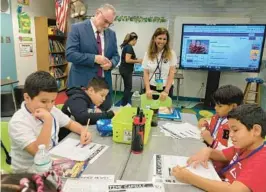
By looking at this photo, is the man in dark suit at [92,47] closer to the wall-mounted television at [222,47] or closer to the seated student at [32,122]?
the seated student at [32,122]

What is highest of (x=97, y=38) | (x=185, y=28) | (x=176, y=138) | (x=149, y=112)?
(x=185, y=28)

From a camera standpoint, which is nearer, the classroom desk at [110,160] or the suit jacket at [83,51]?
the classroom desk at [110,160]

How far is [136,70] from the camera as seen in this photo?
17.3 ft

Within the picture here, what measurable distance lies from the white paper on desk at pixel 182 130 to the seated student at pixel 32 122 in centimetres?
61

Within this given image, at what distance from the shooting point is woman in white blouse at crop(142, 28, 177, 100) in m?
2.53

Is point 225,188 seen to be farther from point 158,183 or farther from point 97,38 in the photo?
point 97,38

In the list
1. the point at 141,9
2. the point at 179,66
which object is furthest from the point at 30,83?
the point at 141,9

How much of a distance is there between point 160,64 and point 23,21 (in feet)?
11.1

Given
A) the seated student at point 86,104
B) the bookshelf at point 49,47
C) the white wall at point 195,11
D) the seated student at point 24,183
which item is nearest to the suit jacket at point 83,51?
the seated student at point 86,104

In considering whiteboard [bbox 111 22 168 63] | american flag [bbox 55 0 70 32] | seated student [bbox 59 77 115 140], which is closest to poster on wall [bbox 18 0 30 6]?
american flag [bbox 55 0 70 32]

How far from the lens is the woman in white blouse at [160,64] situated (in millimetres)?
2533

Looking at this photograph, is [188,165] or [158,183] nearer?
[158,183]

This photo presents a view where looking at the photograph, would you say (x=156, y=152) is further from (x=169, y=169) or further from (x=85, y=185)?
(x=85, y=185)

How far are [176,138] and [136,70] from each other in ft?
12.6
